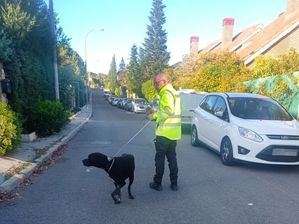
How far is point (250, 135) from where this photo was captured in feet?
26.2

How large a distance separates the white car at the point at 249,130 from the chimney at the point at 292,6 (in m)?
22.2

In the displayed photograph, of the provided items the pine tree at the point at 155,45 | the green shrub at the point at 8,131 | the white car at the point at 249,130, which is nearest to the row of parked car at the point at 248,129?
the white car at the point at 249,130

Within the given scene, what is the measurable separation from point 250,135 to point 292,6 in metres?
24.8

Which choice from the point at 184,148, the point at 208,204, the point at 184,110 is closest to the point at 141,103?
the point at 184,110

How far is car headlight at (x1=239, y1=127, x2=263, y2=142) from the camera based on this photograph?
7871 millimetres

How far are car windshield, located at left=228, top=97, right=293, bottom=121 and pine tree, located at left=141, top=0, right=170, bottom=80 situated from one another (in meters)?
49.5

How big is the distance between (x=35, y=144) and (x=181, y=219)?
7.24m

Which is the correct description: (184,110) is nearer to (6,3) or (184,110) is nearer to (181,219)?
(6,3)

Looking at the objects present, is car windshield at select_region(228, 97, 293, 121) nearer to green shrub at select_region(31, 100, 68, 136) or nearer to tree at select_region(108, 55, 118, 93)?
green shrub at select_region(31, 100, 68, 136)

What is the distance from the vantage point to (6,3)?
14281 mm

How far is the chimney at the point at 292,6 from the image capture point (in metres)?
29.2

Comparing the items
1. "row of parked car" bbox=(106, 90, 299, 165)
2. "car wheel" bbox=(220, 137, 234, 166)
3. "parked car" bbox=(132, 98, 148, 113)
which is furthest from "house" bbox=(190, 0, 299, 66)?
"car wheel" bbox=(220, 137, 234, 166)

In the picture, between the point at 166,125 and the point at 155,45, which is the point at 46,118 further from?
the point at 155,45

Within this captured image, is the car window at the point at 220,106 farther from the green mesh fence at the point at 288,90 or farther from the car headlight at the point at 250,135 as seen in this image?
the green mesh fence at the point at 288,90
